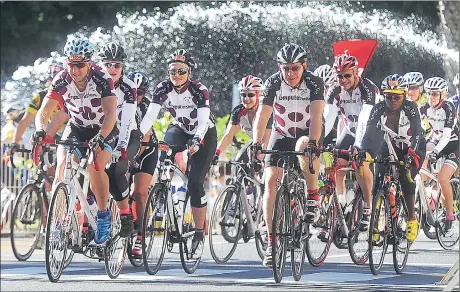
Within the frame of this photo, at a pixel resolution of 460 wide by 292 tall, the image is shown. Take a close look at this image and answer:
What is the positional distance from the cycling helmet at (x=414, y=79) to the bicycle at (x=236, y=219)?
A: 4.87 feet

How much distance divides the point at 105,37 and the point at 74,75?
83cm

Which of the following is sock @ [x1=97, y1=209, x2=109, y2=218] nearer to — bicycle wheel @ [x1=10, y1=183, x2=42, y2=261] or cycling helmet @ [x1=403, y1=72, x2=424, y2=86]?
bicycle wheel @ [x1=10, y1=183, x2=42, y2=261]

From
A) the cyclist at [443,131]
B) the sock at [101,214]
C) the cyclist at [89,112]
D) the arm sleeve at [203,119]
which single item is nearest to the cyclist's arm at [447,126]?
the cyclist at [443,131]

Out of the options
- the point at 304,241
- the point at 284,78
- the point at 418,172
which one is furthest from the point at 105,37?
the point at 418,172

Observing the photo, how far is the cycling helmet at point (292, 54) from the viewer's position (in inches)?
348

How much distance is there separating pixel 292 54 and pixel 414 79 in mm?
1277

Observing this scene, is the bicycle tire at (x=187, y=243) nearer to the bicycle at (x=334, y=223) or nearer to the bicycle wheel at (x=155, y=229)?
the bicycle wheel at (x=155, y=229)

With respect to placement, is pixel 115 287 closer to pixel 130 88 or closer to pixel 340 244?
pixel 130 88

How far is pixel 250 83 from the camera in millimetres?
9898

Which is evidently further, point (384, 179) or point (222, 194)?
point (222, 194)

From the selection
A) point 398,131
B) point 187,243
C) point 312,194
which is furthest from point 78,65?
point 398,131

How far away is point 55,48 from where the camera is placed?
883 centimetres

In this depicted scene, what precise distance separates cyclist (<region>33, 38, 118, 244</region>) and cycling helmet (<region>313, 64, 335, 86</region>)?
153cm

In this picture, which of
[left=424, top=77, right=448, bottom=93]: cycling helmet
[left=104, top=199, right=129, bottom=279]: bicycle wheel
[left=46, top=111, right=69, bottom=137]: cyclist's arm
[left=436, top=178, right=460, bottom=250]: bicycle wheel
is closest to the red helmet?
[left=424, top=77, right=448, bottom=93]: cycling helmet
